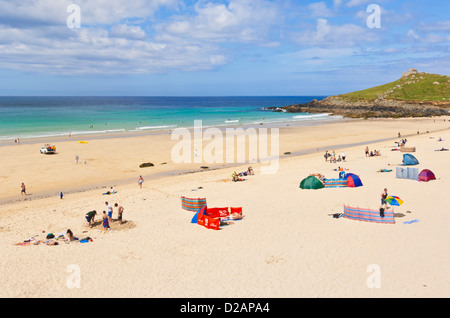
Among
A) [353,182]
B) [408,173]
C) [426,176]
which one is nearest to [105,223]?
[353,182]

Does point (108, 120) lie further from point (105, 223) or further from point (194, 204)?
point (105, 223)

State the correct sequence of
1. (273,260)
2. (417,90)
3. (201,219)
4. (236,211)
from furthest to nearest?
(417,90)
(236,211)
(201,219)
(273,260)

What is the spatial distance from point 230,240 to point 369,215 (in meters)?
6.37

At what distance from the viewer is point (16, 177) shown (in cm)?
2653

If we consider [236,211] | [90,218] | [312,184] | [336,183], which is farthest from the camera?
[336,183]

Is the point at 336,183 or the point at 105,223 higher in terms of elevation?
the point at 336,183

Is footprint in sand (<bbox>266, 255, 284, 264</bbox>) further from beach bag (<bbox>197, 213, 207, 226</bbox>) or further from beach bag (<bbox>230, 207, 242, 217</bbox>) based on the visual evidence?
beach bag (<bbox>230, 207, 242, 217</bbox>)

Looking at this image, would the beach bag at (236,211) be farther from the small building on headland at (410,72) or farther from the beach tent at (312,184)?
the small building on headland at (410,72)

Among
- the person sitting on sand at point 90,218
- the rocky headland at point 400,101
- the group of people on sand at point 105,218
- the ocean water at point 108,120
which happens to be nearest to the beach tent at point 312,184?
the group of people on sand at point 105,218

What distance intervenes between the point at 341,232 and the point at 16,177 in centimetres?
2421

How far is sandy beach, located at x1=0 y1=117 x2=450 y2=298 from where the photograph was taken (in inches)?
411

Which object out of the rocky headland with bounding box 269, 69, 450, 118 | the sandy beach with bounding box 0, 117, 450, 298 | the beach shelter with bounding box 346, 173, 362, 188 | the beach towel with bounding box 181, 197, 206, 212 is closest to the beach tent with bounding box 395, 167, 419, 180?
the sandy beach with bounding box 0, 117, 450, 298

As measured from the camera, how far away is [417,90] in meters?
120

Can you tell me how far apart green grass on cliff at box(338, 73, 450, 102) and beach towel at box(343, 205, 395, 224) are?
107 m
